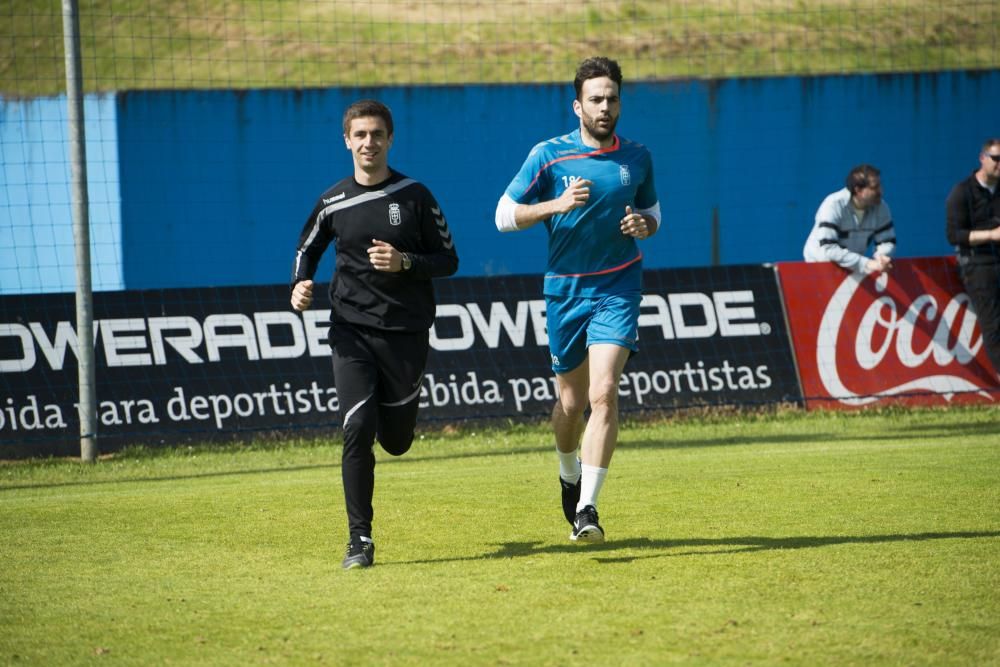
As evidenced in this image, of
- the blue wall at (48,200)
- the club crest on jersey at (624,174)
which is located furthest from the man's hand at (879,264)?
the blue wall at (48,200)

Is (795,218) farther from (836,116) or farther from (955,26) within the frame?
(955,26)

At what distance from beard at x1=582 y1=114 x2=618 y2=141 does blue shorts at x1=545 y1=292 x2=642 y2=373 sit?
33.6 inches

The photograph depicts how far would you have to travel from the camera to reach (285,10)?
27422mm

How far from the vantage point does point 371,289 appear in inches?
272

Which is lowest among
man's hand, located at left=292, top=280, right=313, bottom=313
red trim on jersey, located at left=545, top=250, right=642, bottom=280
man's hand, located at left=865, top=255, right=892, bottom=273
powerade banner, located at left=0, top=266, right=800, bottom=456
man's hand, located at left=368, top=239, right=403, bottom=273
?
powerade banner, located at left=0, top=266, right=800, bottom=456

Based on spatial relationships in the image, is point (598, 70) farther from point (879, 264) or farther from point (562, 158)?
point (879, 264)

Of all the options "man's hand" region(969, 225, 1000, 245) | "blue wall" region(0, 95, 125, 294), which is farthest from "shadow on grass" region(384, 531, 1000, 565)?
"blue wall" region(0, 95, 125, 294)

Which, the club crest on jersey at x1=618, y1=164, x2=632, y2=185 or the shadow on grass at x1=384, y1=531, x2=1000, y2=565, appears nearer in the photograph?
the shadow on grass at x1=384, y1=531, x2=1000, y2=565

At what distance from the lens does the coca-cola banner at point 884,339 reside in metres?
13.3

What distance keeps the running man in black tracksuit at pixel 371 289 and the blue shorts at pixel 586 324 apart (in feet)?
2.14

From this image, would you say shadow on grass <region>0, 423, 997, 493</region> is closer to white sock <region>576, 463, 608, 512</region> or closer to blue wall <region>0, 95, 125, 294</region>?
white sock <region>576, 463, 608, 512</region>

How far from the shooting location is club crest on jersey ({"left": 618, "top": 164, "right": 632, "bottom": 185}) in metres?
7.14

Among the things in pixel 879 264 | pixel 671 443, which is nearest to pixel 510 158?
pixel 879 264

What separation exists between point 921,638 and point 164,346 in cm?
872
